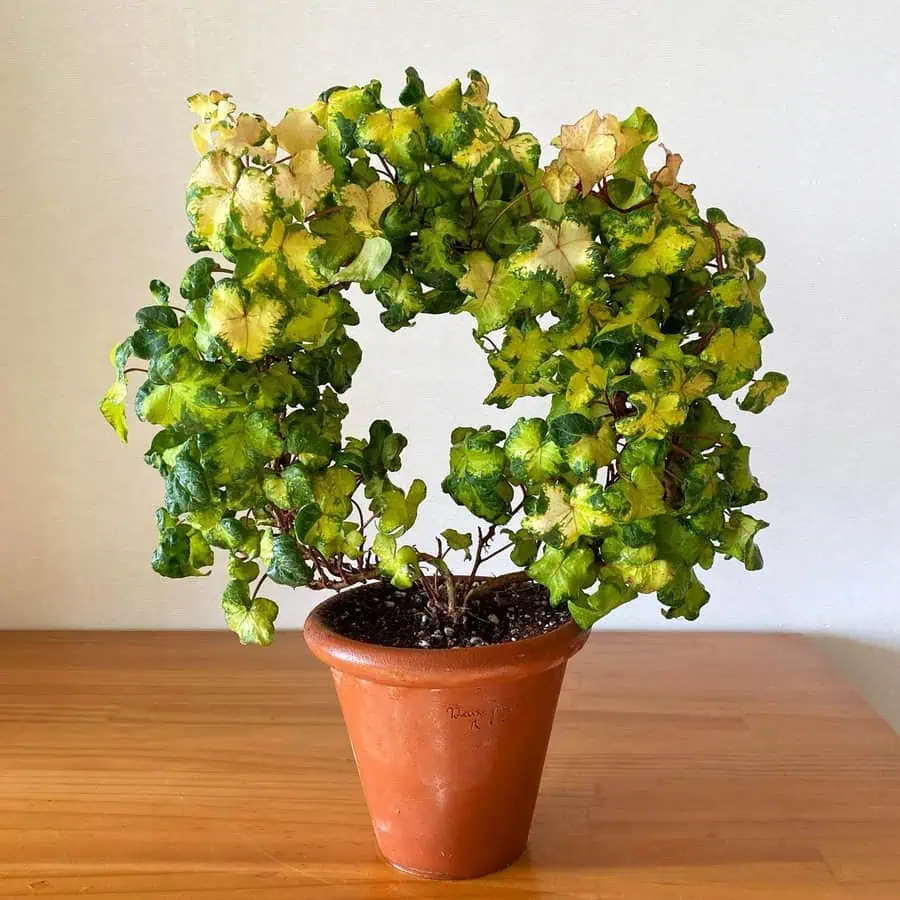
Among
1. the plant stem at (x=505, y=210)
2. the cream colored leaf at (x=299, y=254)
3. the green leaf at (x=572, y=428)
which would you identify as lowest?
the green leaf at (x=572, y=428)

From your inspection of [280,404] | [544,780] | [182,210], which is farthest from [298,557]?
[182,210]

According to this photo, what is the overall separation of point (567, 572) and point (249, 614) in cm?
22

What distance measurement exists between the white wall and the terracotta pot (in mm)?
504

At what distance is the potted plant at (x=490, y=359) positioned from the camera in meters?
0.55

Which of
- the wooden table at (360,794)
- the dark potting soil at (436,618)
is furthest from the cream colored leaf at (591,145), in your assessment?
the wooden table at (360,794)

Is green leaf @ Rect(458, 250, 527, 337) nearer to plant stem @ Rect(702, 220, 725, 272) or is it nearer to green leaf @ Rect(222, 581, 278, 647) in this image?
plant stem @ Rect(702, 220, 725, 272)

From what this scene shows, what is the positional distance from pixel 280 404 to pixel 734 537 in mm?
310

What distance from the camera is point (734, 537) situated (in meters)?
0.66

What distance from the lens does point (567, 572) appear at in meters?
0.61

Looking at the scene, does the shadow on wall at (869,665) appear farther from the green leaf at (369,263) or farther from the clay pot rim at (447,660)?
the green leaf at (369,263)

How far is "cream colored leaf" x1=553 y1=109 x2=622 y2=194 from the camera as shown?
22.2 inches

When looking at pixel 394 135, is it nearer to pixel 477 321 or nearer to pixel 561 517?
pixel 477 321

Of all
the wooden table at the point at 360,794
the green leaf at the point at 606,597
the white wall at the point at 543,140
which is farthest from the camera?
the white wall at the point at 543,140

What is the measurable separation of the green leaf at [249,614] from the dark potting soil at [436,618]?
0.06m
